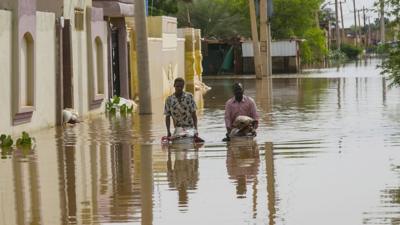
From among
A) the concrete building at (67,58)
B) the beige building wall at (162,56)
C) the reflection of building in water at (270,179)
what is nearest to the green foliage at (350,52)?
the beige building wall at (162,56)

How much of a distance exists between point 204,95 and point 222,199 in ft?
93.3

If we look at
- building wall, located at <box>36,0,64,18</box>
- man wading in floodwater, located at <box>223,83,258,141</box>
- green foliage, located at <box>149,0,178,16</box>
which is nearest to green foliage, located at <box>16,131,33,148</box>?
man wading in floodwater, located at <box>223,83,258,141</box>

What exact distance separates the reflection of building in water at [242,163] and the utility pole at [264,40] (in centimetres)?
3928

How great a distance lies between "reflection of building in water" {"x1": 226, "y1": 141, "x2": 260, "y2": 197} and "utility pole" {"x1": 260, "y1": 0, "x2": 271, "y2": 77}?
3928cm

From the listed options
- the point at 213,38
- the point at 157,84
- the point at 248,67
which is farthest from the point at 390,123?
the point at 213,38

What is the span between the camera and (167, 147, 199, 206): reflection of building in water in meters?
12.4

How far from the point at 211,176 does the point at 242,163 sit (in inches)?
60.3

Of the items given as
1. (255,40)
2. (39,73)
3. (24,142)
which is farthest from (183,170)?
(255,40)

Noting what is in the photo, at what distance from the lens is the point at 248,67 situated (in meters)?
65.8

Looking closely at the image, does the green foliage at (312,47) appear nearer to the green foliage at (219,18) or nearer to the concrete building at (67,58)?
the green foliage at (219,18)

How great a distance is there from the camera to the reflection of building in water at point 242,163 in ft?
42.2

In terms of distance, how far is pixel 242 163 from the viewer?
14969mm

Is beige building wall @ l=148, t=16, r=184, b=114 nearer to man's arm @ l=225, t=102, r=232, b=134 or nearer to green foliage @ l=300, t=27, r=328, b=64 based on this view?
man's arm @ l=225, t=102, r=232, b=134

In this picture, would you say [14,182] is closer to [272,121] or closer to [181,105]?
[181,105]
